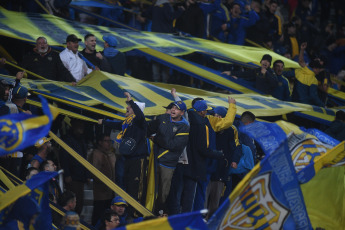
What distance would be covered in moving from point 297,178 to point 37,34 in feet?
22.3

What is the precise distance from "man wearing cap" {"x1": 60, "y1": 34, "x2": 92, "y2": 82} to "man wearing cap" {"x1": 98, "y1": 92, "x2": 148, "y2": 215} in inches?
80.6

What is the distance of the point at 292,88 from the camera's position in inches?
702

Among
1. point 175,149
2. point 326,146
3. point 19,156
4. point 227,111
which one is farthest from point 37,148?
point 326,146

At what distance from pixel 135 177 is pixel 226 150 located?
1.51 meters

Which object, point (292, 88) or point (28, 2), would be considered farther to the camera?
point (292, 88)

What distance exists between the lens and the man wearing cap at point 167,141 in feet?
38.1

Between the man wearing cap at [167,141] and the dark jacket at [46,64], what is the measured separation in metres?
2.29

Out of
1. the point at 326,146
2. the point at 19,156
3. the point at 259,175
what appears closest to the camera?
the point at 259,175

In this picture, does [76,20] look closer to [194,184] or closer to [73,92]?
[73,92]

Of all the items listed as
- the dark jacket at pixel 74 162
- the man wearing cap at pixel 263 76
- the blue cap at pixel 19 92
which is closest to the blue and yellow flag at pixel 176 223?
the blue cap at pixel 19 92

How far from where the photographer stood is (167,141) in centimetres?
1160

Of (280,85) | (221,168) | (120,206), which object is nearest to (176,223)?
(120,206)

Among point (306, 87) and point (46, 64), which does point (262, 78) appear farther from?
point (46, 64)

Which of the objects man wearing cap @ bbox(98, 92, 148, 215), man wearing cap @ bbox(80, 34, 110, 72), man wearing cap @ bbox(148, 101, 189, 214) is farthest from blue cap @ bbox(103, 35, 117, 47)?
man wearing cap @ bbox(148, 101, 189, 214)
